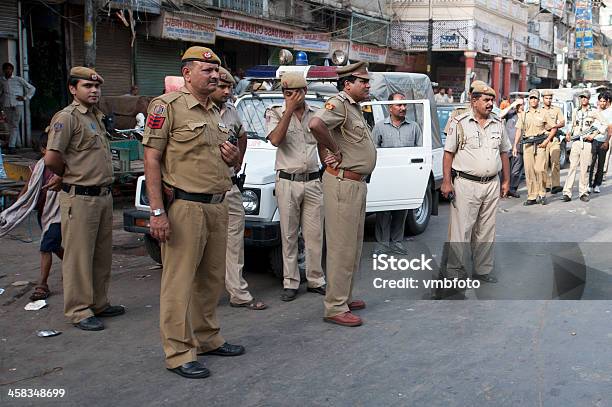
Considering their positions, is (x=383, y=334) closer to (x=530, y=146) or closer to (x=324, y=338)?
(x=324, y=338)

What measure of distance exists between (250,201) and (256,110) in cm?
168

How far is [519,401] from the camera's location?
3953 millimetres

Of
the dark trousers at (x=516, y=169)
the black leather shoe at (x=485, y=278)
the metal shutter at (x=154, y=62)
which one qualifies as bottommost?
the black leather shoe at (x=485, y=278)

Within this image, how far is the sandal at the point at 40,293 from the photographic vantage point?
239 inches

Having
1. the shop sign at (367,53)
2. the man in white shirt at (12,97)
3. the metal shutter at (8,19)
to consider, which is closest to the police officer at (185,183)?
the man in white shirt at (12,97)

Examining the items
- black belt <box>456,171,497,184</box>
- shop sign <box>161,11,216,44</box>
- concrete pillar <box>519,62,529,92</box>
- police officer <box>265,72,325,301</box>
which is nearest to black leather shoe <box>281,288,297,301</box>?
police officer <box>265,72,325,301</box>

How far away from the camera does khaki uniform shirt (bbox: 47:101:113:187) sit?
517 centimetres

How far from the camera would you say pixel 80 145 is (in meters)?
5.29

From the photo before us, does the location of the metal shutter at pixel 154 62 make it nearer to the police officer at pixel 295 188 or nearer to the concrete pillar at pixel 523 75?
the police officer at pixel 295 188

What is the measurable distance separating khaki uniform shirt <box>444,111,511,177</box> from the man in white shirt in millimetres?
9393

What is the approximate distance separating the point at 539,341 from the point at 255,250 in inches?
131

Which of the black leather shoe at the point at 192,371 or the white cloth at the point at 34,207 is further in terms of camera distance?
the white cloth at the point at 34,207

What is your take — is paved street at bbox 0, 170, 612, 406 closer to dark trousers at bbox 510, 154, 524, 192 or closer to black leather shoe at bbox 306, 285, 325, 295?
black leather shoe at bbox 306, 285, 325, 295

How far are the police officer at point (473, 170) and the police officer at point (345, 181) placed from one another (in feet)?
4.23
